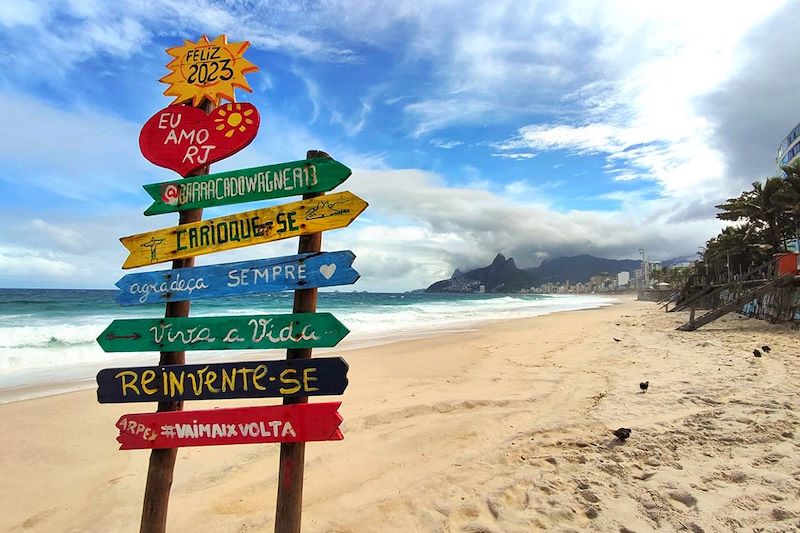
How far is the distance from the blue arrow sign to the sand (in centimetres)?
225

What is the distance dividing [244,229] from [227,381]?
116 centimetres

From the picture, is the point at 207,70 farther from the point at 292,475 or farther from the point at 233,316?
the point at 292,475

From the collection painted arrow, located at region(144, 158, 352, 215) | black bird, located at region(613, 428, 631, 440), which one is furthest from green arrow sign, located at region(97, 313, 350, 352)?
black bird, located at region(613, 428, 631, 440)

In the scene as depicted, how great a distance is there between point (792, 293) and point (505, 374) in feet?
43.5

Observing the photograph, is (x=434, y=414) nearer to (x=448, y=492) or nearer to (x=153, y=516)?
(x=448, y=492)

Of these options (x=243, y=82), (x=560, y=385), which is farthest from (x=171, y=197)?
(x=560, y=385)

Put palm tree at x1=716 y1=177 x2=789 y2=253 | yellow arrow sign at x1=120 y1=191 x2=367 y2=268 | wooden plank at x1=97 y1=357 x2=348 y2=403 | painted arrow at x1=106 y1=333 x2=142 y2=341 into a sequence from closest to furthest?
1. wooden plank at x1=97 y1=357 x2=348 y2=403
2. yellow arrow sign at x1=120 y1=191 x2=367 y2=268
3. painted arrow at x1=106 y1=333 x2=142 y2=341
4. palm tree at x1=716 y1=177 x2=789 y2=253

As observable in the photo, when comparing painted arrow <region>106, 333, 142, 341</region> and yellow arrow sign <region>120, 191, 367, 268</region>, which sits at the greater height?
yellow arrow sign <region>120, 191, 367, 268</region>

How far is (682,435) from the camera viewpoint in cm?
505

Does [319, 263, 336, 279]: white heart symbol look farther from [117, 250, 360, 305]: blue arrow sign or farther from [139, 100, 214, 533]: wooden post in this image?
[139, 100, 214, 533]: wooden post

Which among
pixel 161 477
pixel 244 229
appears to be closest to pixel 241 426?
pixel 161 477

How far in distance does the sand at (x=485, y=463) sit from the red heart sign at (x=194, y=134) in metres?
3.36

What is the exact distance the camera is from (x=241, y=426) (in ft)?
10.5

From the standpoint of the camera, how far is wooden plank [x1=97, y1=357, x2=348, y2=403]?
3135 millimetres
